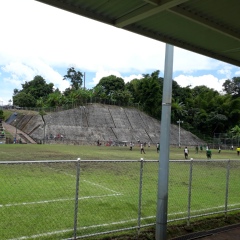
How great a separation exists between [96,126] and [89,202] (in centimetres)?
6144

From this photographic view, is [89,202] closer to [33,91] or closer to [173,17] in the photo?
[173,17]

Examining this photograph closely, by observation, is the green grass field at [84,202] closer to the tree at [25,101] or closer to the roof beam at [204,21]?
the roof beam at [204,21]

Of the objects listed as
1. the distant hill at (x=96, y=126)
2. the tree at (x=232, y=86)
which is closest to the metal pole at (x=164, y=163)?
the distant hill at (x=96, y=126)

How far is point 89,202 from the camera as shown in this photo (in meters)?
9.23

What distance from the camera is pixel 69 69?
114 metres

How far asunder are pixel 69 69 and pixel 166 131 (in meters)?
111

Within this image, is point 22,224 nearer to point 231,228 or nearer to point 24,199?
point 24,199

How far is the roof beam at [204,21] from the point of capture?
17.8 feet

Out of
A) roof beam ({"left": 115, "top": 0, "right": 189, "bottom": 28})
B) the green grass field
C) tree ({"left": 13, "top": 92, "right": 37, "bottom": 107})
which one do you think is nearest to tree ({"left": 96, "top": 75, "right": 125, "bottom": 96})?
tree ({"left": 13, "top": 92, "right": 37, "bottom": 107})

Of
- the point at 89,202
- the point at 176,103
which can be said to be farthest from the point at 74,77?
the point at 89,202

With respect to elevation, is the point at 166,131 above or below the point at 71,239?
above

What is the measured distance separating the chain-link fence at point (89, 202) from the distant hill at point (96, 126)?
44149mm

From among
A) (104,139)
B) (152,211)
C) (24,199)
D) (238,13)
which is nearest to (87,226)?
(152,211)

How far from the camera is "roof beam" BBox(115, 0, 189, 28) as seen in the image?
16.3 feet
